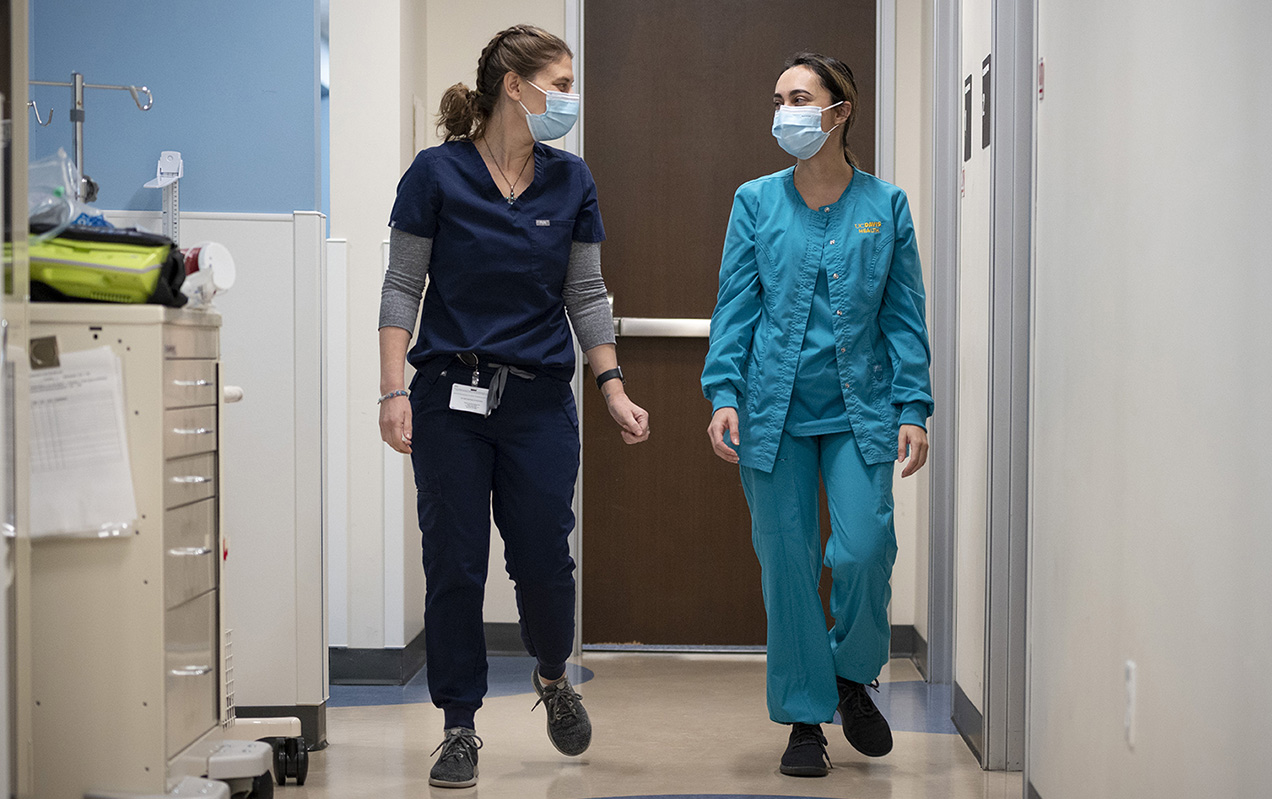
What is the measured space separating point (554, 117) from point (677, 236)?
140 centimetres

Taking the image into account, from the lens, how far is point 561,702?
8.32 feet

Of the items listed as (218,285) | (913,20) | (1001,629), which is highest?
(913,20)

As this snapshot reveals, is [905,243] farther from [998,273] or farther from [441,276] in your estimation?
[441,276]

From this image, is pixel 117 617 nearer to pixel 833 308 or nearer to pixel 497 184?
pixel 497 184

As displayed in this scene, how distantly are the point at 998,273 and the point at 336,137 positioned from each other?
1.85 meters

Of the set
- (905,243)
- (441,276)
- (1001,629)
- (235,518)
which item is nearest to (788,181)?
(905,243)

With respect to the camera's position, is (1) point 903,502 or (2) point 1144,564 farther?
(1) point 903,502

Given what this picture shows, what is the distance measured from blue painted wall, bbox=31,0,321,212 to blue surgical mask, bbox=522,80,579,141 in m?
0.53

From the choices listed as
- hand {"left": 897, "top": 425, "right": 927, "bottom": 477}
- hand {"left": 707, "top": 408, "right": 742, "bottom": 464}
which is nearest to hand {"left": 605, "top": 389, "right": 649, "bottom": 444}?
hand {"left": 707, "top": 408, "right": 742, "bottom": 464}

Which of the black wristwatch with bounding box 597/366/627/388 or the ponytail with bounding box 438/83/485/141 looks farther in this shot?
the black wristwatch with bounding box 597/366/627/388

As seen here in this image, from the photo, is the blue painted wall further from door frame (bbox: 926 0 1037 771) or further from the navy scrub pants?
door frame (bbox: 926 0 1037 771)

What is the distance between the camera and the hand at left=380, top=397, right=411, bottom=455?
7.66ft

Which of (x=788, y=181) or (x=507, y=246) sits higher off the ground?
(x=788, y=181)

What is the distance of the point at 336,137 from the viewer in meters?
3.38
